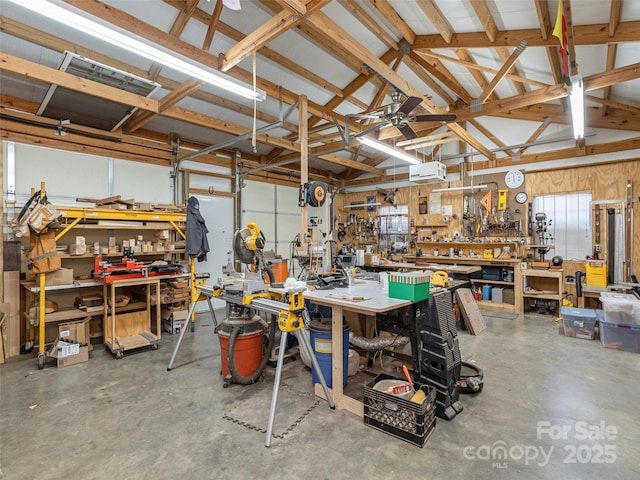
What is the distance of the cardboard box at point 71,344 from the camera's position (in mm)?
3479

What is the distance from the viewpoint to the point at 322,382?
8.45 feet

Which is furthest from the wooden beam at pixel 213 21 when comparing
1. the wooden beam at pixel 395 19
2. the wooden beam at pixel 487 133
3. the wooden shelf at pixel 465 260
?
the wooden shelf at pixel 465 260

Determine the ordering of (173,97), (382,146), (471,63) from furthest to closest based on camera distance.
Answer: (382,146)
(471,63)
(173,97)

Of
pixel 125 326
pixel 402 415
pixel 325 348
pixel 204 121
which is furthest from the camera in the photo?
pixel 204 121

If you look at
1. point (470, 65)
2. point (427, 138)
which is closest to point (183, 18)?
point (470, 65)

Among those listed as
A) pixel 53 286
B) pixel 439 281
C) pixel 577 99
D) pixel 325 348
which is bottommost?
pixel 325 348

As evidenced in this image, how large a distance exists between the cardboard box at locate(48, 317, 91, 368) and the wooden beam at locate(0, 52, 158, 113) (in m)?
2.74

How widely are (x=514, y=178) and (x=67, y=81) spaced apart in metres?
7.49

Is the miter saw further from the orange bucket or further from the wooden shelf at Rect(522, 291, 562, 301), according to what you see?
the wooden shelf at Rect(522, 291, 562, 301)

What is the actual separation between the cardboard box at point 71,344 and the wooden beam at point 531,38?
18.6 feet

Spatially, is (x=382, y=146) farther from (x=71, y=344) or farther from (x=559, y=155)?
(x=71, y=344)

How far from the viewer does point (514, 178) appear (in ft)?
21.1

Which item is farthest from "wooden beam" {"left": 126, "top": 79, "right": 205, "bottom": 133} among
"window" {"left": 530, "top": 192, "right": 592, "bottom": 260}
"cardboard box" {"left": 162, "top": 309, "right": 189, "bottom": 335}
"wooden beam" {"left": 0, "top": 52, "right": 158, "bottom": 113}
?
"window" {"left": 530, "top": 192, "right": 592, "bottom": 260}

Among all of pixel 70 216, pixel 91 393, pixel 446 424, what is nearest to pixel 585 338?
pixel 446 424
